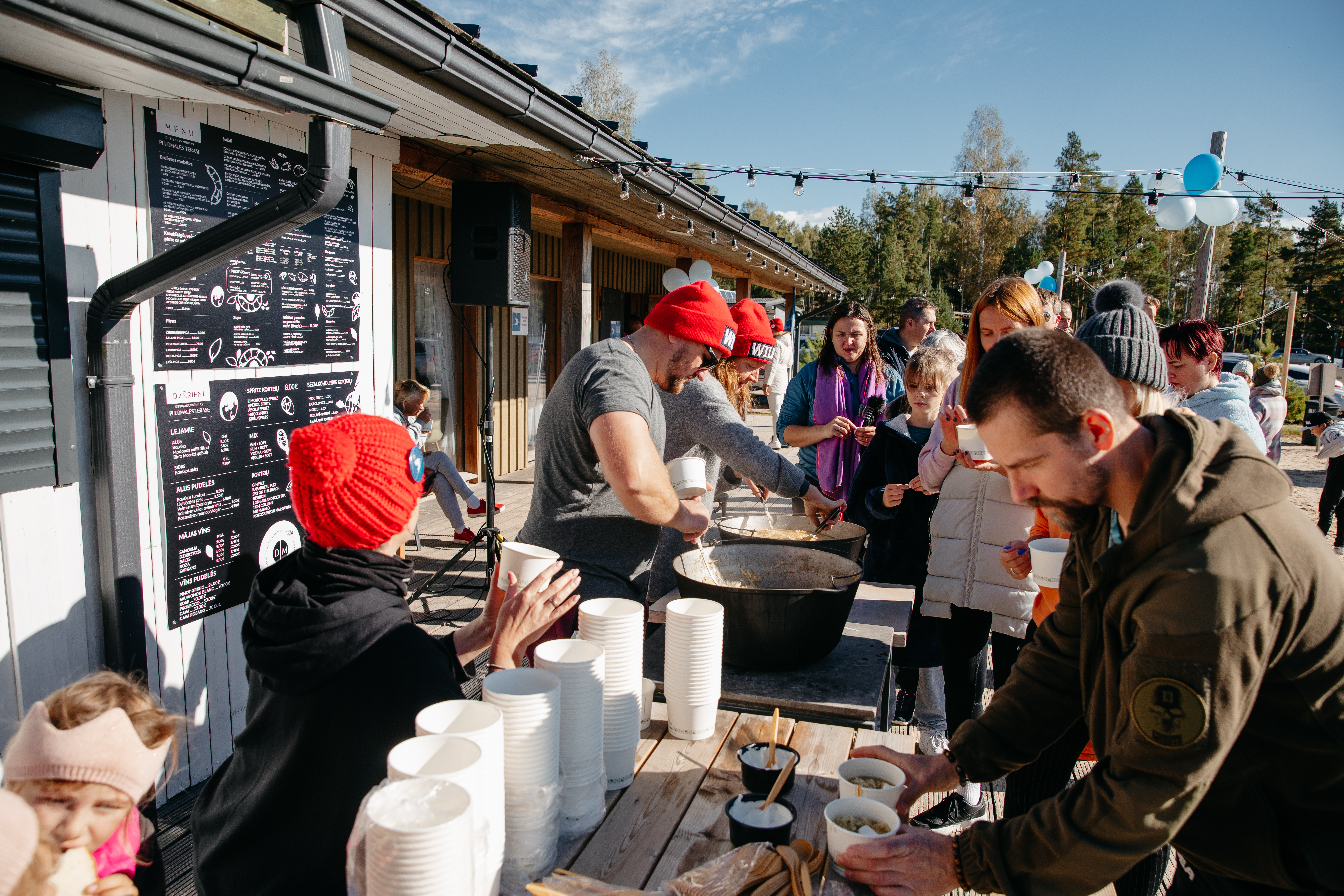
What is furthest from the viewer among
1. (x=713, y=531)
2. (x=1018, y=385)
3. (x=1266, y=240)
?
(x=1266, y=240)

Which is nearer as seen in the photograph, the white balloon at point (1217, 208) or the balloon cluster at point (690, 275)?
the white balloon at point (1217, 208)

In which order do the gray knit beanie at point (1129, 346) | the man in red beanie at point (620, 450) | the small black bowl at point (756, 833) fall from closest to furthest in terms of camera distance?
the small black bowl at point (756, 833) < the gray knit beanie at point (1129, 346) < the man in red beanie at point (620, 450)

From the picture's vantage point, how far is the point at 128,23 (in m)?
1.55

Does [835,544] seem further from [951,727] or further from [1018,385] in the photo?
[1018,385]

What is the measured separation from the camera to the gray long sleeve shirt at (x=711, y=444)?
308 centimetres

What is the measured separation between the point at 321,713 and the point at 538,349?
931cm

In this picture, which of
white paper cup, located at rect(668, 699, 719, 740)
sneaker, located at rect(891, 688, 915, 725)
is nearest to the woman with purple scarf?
sneaker, located at rect(891, 688, 915, 725)

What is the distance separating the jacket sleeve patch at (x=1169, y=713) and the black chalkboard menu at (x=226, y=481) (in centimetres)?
242

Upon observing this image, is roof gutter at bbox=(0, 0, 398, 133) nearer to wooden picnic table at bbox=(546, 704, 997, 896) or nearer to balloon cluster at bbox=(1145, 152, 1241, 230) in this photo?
wooden picnic table at bbox=(546, 704, 997, 896)

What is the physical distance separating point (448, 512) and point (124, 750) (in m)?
4.86

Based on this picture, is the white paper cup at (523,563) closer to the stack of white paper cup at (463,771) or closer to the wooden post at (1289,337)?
the stack of white paper cup at (463,771)

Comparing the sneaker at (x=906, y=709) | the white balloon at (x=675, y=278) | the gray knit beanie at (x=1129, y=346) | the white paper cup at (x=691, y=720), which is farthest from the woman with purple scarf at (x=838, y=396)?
the white balloon at (x=675, y=278)

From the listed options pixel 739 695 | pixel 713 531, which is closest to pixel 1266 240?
pixel 713 531

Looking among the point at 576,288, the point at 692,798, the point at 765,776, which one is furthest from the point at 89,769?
the point at 576,288
